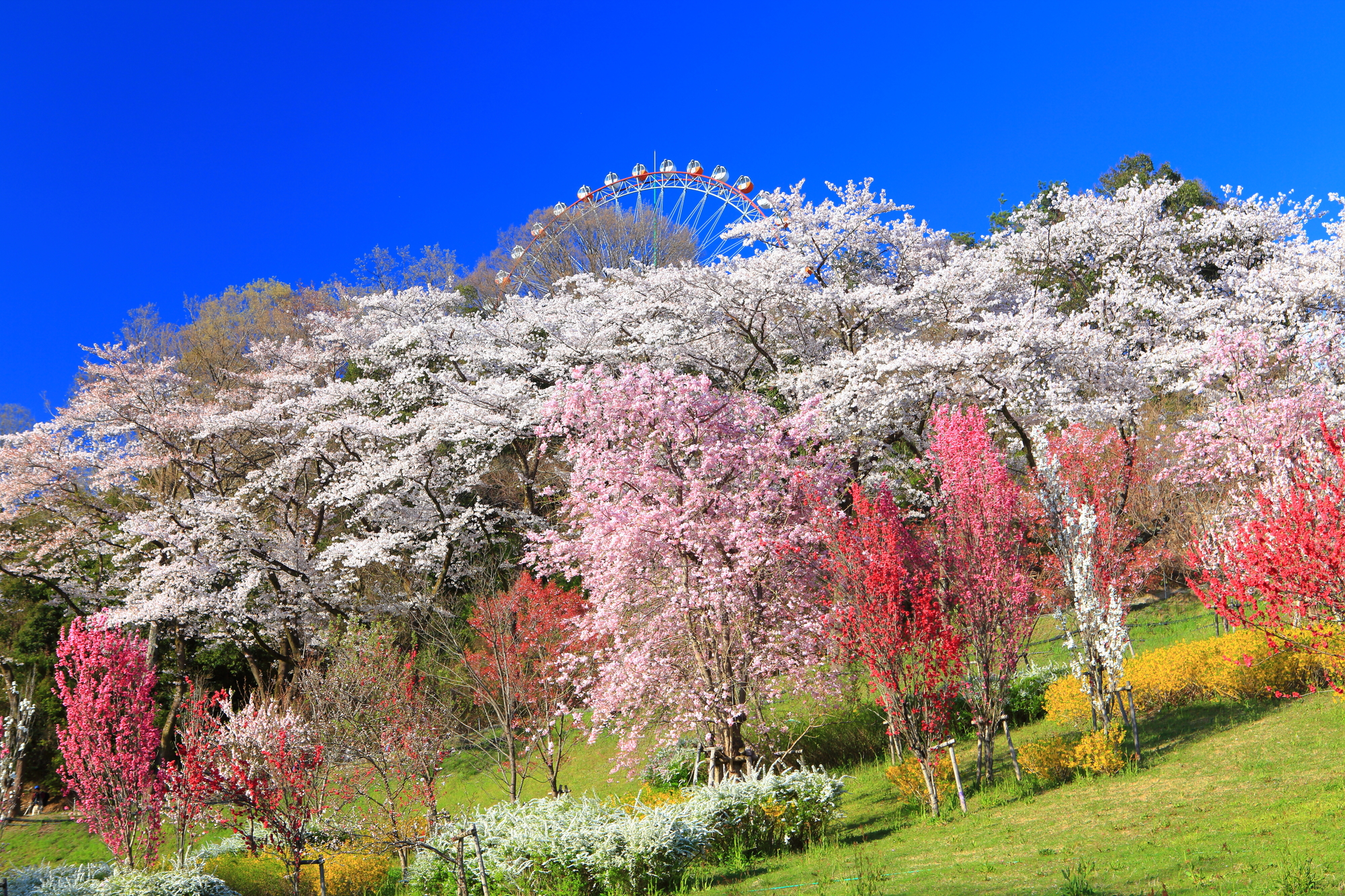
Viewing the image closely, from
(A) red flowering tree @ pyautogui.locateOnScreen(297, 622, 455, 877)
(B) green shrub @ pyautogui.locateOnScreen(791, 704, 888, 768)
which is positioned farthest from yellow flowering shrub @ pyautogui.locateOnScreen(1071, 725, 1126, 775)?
(A) red flowering tree @ pyautogui.locateOnScreen(297, 622, 455, 877)

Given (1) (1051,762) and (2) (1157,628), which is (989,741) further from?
(2) (1157,628)

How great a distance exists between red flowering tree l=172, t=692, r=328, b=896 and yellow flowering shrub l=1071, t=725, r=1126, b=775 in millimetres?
8822

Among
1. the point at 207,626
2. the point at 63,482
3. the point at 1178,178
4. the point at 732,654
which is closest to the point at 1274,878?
the point at 732,654

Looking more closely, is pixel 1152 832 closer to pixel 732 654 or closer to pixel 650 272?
pixel 732 654

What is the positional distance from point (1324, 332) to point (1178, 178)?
18.0 m

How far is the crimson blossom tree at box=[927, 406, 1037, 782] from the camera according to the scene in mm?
9867

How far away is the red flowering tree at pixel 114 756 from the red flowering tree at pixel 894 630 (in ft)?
31.7

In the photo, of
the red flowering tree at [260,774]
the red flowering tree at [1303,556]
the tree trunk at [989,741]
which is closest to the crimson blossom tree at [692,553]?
the tree trunk at [989,741]

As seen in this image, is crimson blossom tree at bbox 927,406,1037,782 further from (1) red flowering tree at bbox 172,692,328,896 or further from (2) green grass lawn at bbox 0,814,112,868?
(2) green grass lawn at bbox 0,814,112,868

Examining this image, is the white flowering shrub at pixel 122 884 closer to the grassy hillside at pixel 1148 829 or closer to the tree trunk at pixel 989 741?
the grassy hillside at pixel 1148 829

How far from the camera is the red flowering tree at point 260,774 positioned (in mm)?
9695

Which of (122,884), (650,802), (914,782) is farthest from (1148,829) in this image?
(122,884)

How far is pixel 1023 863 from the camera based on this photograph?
6961 millimetres

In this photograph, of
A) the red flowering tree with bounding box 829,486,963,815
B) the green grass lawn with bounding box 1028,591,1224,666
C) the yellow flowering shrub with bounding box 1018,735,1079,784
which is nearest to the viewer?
the red flowering tree with bounding box 829,486,963,815
